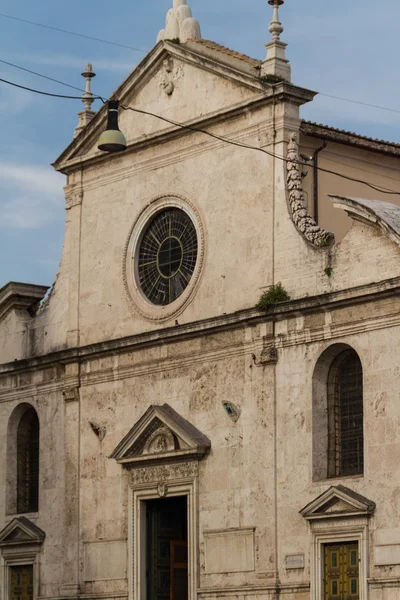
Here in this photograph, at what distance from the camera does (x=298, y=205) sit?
30.0 metres

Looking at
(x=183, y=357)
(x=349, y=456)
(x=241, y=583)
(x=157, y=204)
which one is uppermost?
(x=157, y=204)

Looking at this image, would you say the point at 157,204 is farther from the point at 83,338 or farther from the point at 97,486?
the point at 97,486

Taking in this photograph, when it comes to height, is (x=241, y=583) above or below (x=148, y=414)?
below

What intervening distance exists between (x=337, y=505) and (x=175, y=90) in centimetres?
986

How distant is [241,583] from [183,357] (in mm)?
4696

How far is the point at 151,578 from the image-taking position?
3188cm

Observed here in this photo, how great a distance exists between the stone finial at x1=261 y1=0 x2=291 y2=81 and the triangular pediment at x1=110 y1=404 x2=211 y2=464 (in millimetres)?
6852

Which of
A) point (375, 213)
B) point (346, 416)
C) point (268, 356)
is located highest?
point (375, 213)

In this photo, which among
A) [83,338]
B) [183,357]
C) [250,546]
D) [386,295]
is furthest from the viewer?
[83,338]

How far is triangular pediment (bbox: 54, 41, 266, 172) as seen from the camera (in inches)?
1241

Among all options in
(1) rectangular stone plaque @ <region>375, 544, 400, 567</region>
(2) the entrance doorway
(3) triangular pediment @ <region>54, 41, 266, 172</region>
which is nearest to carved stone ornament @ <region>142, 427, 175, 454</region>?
(2) the entrance doorway

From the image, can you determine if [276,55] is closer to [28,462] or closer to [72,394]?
[72,394]

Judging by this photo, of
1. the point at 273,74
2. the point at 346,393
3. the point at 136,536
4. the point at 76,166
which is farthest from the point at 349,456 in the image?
the point at 76,166

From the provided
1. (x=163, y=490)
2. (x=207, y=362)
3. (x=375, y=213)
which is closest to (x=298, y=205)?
(x=375, y=213)
